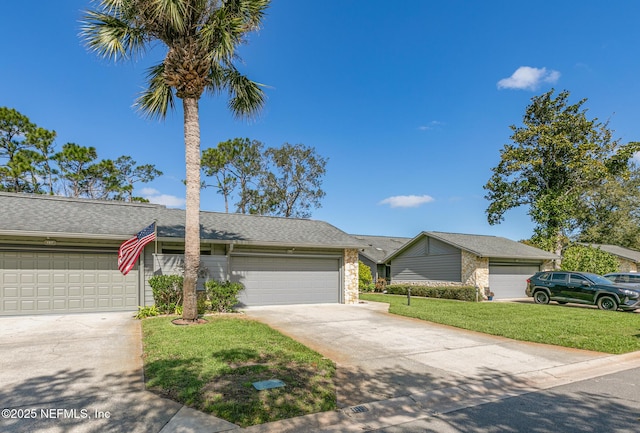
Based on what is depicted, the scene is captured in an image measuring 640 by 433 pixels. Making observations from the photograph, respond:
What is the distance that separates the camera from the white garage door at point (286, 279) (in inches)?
587

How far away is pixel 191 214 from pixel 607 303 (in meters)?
16.6

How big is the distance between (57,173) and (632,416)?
1386 inches

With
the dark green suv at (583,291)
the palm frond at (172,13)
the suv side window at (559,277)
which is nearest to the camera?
the palm frond at (172,13)

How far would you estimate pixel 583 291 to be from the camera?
51.8 feet

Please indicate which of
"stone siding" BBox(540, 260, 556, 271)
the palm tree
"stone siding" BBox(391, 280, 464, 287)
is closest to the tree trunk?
the palm tree

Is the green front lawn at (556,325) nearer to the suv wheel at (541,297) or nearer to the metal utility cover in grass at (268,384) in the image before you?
the suv wheel at (541,297)

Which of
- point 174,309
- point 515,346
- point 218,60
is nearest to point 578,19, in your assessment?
point 515,346

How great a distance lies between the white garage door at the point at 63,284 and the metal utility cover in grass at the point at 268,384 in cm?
943

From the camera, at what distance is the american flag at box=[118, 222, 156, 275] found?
11273 millimetres

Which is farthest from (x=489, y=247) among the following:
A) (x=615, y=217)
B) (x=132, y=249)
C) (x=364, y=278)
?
(x=615, y=217)

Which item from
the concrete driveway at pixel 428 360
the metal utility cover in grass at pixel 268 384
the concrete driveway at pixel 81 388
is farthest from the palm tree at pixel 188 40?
the metal utility cover in grass at pixel 268 384

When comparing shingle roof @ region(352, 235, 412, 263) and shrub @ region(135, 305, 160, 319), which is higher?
shingle roof @ region(352, 235, 412, 263)

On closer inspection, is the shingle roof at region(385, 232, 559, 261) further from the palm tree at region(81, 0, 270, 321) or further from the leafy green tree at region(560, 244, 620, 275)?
the palm tree at region(81, 0, 270, 321)

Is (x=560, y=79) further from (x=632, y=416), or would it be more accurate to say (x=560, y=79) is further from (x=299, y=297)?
(x=632, y=416)
